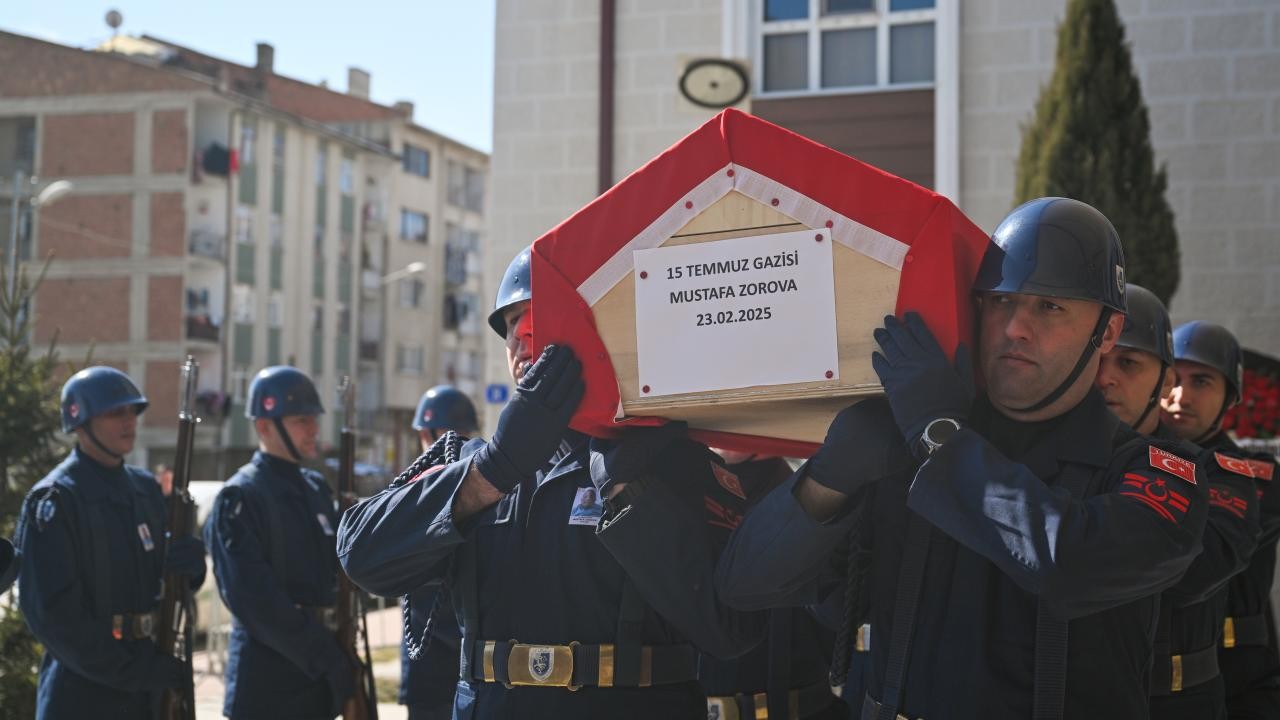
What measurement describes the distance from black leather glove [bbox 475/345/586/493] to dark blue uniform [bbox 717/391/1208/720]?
53cm

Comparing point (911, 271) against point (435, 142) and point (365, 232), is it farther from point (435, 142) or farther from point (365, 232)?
point (435, 142)

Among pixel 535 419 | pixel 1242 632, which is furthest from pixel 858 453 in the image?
pixel 1242 632

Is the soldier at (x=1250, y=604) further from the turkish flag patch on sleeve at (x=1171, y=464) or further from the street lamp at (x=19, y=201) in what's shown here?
the street lamp at (x=19, y=201)

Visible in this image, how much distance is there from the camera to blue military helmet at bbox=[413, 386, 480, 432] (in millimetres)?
8234

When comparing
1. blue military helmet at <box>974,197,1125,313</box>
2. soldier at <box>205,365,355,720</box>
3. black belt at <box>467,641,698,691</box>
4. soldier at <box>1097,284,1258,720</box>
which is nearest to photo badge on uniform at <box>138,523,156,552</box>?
soldier at <box>205,365,355,720</box>

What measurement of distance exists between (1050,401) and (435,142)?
2383 inches

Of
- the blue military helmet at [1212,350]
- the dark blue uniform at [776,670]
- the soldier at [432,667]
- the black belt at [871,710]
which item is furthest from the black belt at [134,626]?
the blue military helmet at [1212,350]

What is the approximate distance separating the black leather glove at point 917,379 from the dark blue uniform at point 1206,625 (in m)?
1.40

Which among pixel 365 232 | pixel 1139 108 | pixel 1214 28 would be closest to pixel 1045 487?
pixel 1139 108

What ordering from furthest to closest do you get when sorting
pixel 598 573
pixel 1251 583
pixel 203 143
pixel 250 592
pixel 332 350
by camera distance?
1. pixel 332 350
2. pixel 203 143
3. pixel 250 592
4. pixel 1251 583
5. pixel 598 573

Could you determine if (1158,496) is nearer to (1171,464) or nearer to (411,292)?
(1171,464)

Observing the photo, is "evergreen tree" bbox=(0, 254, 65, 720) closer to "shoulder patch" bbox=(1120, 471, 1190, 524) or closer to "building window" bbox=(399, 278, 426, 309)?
"shoulder patch" bbox=(1120, 471, 1190, 524)

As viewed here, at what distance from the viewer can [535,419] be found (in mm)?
3369

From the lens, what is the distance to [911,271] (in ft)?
9.92
